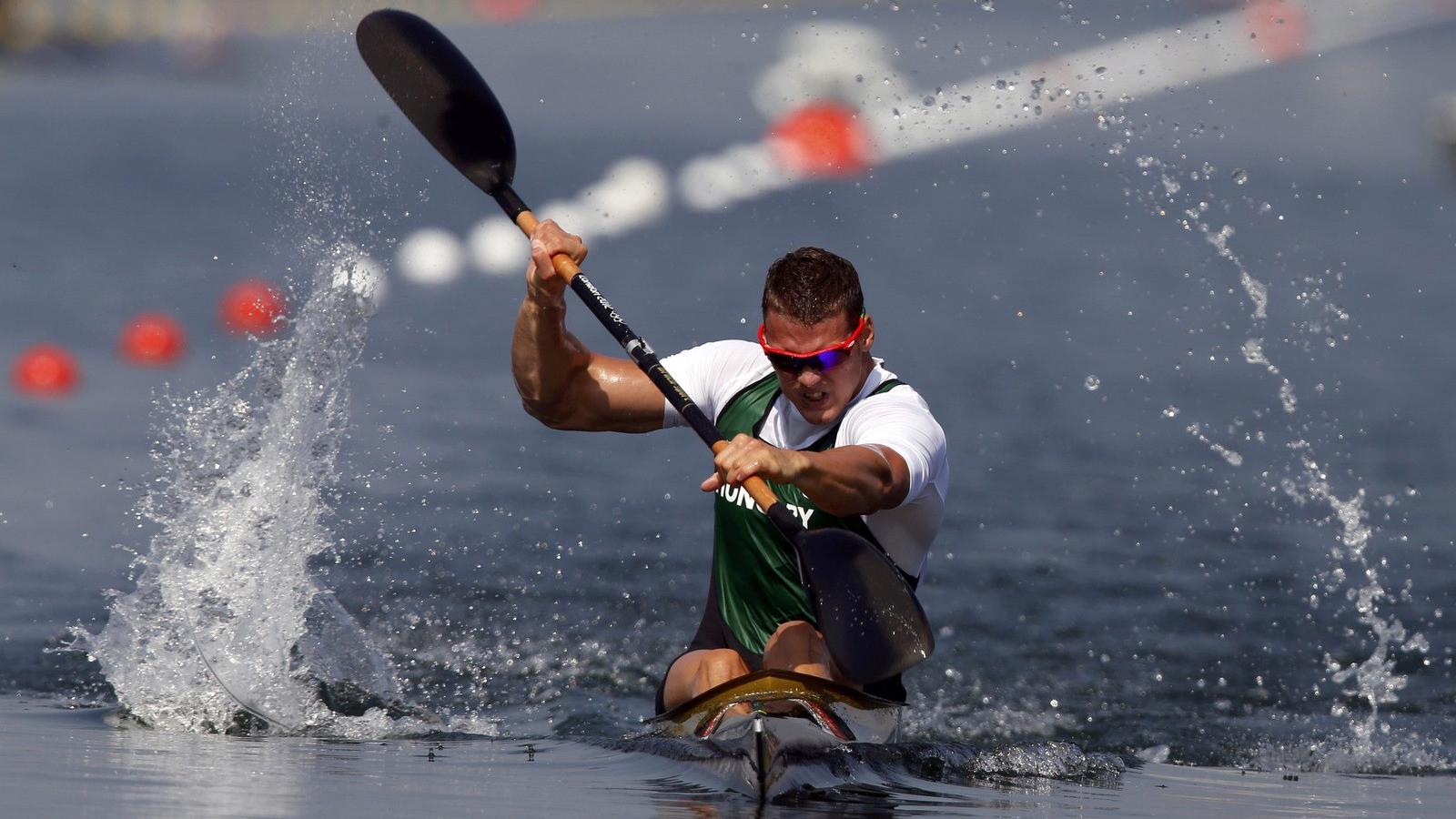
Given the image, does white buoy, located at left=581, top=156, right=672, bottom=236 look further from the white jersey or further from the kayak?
the kayak

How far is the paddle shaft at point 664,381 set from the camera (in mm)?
4168

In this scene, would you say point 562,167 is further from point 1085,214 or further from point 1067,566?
point 1067,566

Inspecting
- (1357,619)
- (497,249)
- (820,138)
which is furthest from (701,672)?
(820,138)

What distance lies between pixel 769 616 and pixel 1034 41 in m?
20.0

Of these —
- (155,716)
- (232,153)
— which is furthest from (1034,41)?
(155,716)

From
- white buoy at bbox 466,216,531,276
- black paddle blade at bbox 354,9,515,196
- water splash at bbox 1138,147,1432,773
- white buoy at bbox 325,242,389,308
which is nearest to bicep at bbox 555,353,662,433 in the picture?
black paddle blade at bbox 354,9,515,196

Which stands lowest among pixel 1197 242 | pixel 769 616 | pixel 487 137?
pixel 769 616

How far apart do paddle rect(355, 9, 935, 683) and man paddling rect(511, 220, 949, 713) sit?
10 centimetres

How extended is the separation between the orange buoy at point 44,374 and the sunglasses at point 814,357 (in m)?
7.75

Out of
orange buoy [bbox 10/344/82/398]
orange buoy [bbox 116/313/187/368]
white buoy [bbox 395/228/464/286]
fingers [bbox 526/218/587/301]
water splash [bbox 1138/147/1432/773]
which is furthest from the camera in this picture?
white buoy [bbox 395/228/464/286]

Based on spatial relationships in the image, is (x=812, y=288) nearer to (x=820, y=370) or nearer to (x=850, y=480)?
(x=820, y=370)

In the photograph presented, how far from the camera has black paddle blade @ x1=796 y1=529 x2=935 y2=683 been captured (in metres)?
4.11

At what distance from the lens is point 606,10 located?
23.9m

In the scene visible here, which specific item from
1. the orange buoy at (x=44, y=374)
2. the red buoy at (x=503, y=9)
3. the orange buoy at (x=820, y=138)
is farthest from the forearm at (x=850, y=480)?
the red buoy at (x=503, y=9)
